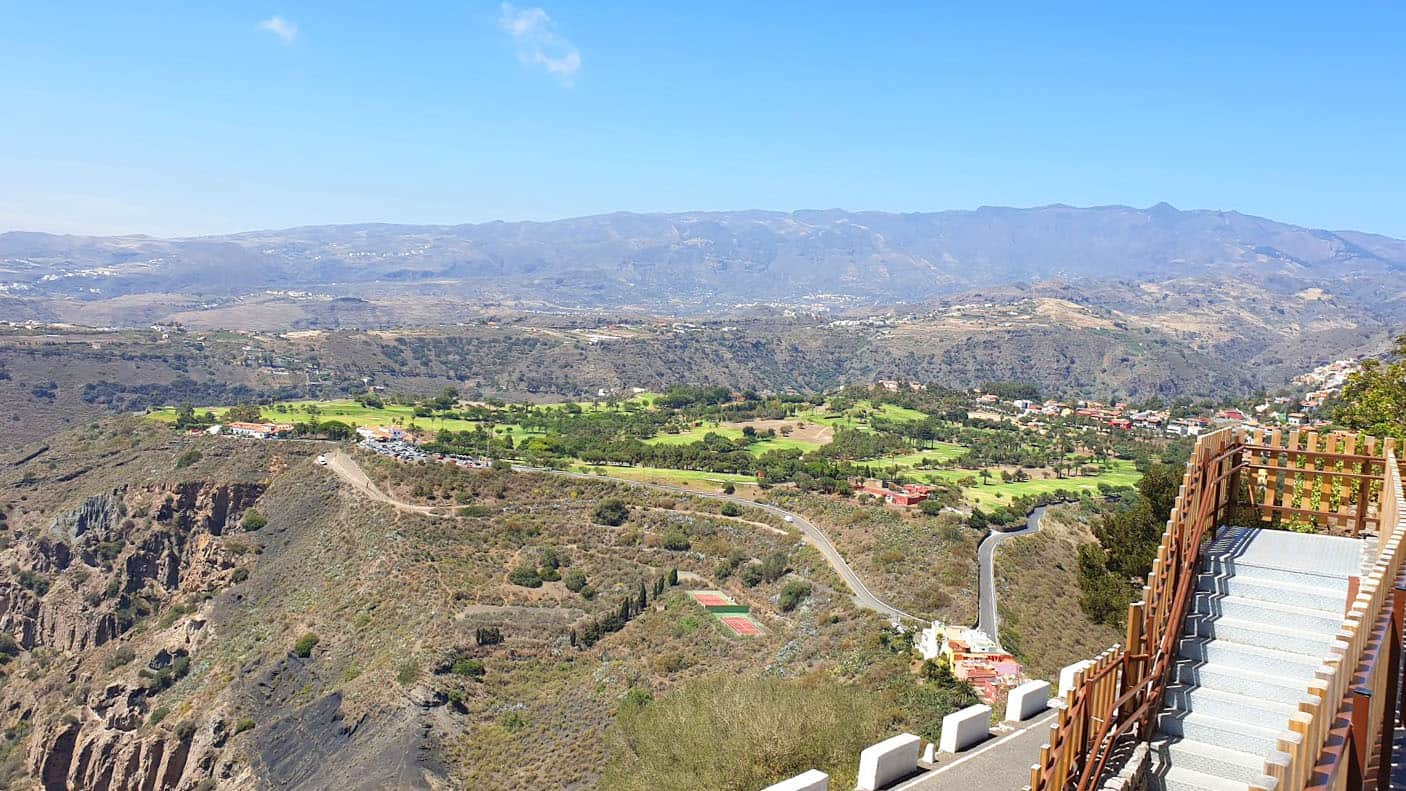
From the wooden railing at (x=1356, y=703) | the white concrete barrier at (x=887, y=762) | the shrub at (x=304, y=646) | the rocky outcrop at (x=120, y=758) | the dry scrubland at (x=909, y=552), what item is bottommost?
the rocky outcrop at (x=120, y=758)

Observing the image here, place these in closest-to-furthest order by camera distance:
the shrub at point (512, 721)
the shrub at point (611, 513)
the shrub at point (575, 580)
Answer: the shrub at point (512, 721) < the shrub at point (575, 580) < the shrub at point (611, 513)

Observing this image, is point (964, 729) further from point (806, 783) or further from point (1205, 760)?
point (1205, 760)

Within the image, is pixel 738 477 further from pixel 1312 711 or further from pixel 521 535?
pixel 1312 711

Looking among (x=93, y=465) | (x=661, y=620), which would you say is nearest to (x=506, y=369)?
(x=93, y=465)

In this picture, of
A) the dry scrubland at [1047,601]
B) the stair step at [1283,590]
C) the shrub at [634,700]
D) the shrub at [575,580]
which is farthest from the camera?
the shrub at [575,580]

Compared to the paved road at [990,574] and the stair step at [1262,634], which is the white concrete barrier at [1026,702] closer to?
the stair step at [1262,634]

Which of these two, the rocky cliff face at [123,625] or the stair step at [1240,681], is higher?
the stair step at [1240,681]

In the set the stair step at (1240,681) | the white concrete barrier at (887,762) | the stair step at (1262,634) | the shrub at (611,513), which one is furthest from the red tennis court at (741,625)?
the stair step at (1240,681)

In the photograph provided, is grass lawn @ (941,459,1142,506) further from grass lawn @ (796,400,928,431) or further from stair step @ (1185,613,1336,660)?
stair step @ (1185,613,1336,660)
